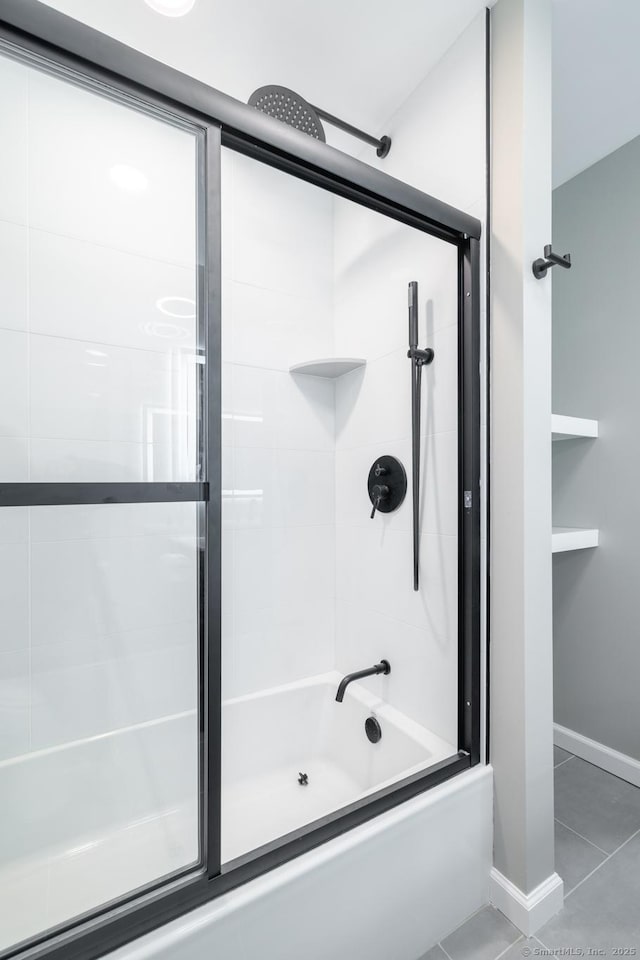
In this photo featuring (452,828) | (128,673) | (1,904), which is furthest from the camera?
(128,673)

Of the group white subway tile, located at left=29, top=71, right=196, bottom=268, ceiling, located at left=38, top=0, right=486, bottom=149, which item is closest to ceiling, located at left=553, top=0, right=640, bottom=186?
ceiling, located at left=38, top=0, right=486, bottom=149

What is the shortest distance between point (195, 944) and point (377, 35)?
231 cm

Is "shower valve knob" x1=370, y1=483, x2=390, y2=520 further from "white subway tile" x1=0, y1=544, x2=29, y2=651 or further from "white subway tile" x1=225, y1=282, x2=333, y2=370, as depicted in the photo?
"white subway tile" x1=0, y1=544, x2=29, y2=651

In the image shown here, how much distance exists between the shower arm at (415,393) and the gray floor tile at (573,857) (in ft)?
3.10

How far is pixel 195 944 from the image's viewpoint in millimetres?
837

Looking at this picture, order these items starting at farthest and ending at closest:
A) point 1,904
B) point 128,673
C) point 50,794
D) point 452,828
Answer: point 128,673 → point 50,794 → point 452,828 → point 1,904

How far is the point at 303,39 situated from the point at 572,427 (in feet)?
5.23

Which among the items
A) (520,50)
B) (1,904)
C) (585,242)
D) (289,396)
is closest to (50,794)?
(1,904)

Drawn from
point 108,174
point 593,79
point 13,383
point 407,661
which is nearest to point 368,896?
point 407,661

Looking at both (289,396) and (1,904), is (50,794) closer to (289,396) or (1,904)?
(1,904)

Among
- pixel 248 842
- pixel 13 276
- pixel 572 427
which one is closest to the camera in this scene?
pixel 248 842

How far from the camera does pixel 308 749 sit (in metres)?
1.81

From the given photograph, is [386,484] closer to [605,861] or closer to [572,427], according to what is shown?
[572,427]

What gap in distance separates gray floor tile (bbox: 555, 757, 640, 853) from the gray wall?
5.6 inches
